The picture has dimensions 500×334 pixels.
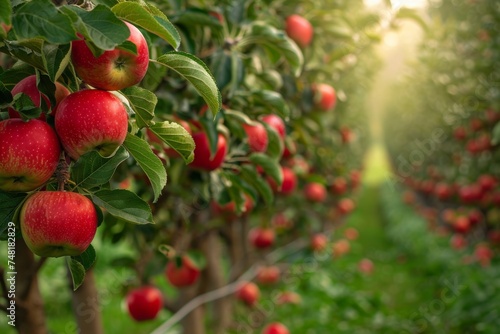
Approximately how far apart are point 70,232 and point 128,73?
26 centimetres

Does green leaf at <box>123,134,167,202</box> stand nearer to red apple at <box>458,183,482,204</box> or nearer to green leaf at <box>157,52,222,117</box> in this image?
green leaf at <box>157,52,222,117</box>

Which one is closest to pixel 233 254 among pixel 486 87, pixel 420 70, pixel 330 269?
pixel 486 87

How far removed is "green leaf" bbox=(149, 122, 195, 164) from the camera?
3.21 feet

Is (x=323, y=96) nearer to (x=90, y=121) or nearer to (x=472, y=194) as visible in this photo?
(x=90, y=121)

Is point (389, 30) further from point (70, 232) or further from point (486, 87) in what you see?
point (70, 232)

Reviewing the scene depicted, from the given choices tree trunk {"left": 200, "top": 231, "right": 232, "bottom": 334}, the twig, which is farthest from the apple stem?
tree trunk {"left": 200, "top": 231, "right": 232, "bottom": 334}

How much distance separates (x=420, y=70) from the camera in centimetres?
680

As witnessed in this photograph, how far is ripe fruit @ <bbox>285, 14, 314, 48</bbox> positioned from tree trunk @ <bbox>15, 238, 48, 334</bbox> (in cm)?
125

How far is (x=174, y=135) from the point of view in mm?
988

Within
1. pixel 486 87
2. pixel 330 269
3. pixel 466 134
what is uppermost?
pixel 486 87

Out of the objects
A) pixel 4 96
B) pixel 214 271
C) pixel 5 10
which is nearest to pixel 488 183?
pixel 214 271

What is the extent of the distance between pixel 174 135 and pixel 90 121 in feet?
0.60

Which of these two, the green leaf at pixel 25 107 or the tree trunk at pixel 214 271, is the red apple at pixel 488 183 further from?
the green leaf at pixel 25 107

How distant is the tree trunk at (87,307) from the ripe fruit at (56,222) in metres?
1.20
